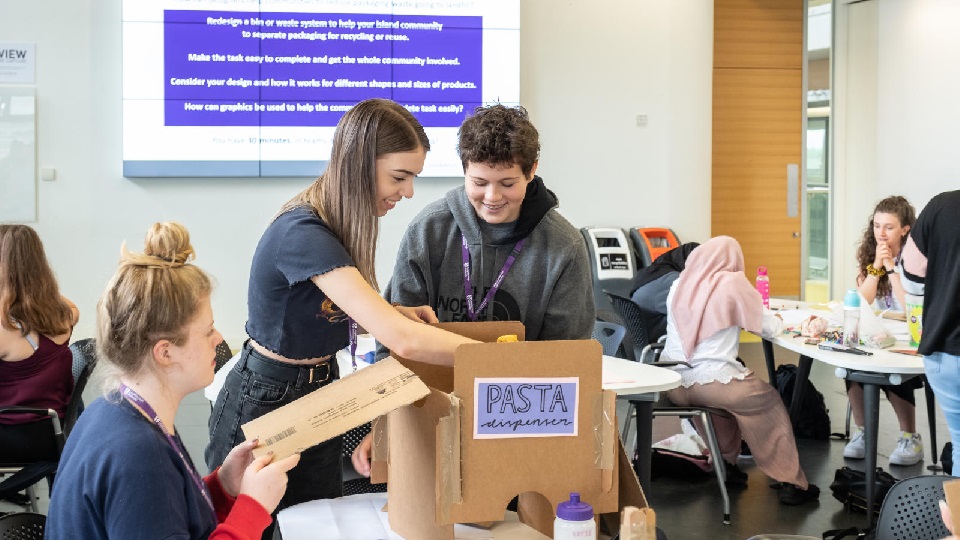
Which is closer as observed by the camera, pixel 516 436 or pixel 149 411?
pixel 149 411

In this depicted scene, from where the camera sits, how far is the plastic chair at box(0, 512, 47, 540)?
1967 millimetres

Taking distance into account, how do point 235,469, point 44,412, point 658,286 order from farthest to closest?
point 658,286, point 44,412, point 235,469

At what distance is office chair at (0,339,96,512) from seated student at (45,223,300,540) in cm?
157

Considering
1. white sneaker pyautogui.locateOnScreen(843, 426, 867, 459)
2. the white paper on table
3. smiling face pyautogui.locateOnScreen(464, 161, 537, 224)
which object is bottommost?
white sneaker pyautogui.locateOnScreen(843, 426, 867, 459)

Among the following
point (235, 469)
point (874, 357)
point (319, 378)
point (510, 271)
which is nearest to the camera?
point (235, 469)

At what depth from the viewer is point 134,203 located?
7262 millimetres

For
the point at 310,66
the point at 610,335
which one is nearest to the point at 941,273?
the point at 610,335

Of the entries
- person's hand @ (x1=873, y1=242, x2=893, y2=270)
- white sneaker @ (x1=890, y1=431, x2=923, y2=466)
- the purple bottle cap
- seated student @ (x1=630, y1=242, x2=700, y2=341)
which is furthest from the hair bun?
person's hand @ (x1=873, y1=242, x2=893, y2=270)

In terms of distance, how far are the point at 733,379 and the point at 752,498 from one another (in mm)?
542

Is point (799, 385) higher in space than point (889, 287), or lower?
lower

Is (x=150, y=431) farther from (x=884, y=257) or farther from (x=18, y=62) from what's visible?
(x=18, y=62)

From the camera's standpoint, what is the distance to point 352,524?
2.05 meters

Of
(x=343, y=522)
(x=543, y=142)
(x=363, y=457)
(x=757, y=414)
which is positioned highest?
(x=543, y=142)

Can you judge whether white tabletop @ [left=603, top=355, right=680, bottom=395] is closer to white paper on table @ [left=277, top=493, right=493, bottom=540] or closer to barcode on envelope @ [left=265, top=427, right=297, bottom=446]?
white paper on table @ [left=277, top=493, right=493, bottom=540]
